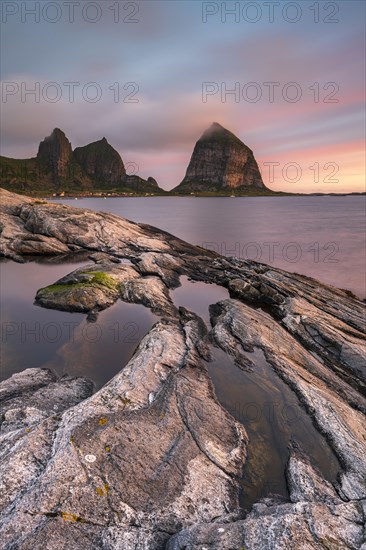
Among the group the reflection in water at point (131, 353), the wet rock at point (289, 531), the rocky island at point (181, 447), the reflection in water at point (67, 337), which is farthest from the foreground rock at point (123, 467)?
the reflection in water at point (67, 337)

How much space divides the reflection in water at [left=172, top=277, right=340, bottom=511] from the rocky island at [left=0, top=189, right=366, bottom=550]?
28 centimetres

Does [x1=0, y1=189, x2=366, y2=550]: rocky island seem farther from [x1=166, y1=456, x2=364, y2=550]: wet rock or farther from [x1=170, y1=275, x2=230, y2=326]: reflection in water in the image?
[x1=170, y1=275, x2=230, y2=326]: reflection in water

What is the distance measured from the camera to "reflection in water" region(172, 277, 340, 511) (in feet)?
40.0

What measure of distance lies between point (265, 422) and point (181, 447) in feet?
16.0

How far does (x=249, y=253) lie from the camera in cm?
7225

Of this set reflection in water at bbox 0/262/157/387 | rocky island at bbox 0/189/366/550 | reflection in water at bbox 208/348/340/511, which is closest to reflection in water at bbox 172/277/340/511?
reflection in water at bbox 208/348/340/511

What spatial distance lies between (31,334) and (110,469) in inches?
666

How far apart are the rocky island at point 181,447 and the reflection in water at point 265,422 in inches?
11.0

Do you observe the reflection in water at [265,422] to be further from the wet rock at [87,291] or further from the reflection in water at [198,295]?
the wet rock at [87,291]

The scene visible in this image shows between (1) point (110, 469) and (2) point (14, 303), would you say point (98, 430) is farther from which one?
(2) point (14, 303)

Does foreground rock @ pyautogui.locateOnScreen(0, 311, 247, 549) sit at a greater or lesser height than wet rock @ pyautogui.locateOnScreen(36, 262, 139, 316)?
lesser

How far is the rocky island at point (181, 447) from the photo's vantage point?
8.67 meters

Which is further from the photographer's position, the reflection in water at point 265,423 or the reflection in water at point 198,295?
the reflection in water at point 198,295

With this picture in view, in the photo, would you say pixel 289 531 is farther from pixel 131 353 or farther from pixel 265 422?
pixel 131 353
